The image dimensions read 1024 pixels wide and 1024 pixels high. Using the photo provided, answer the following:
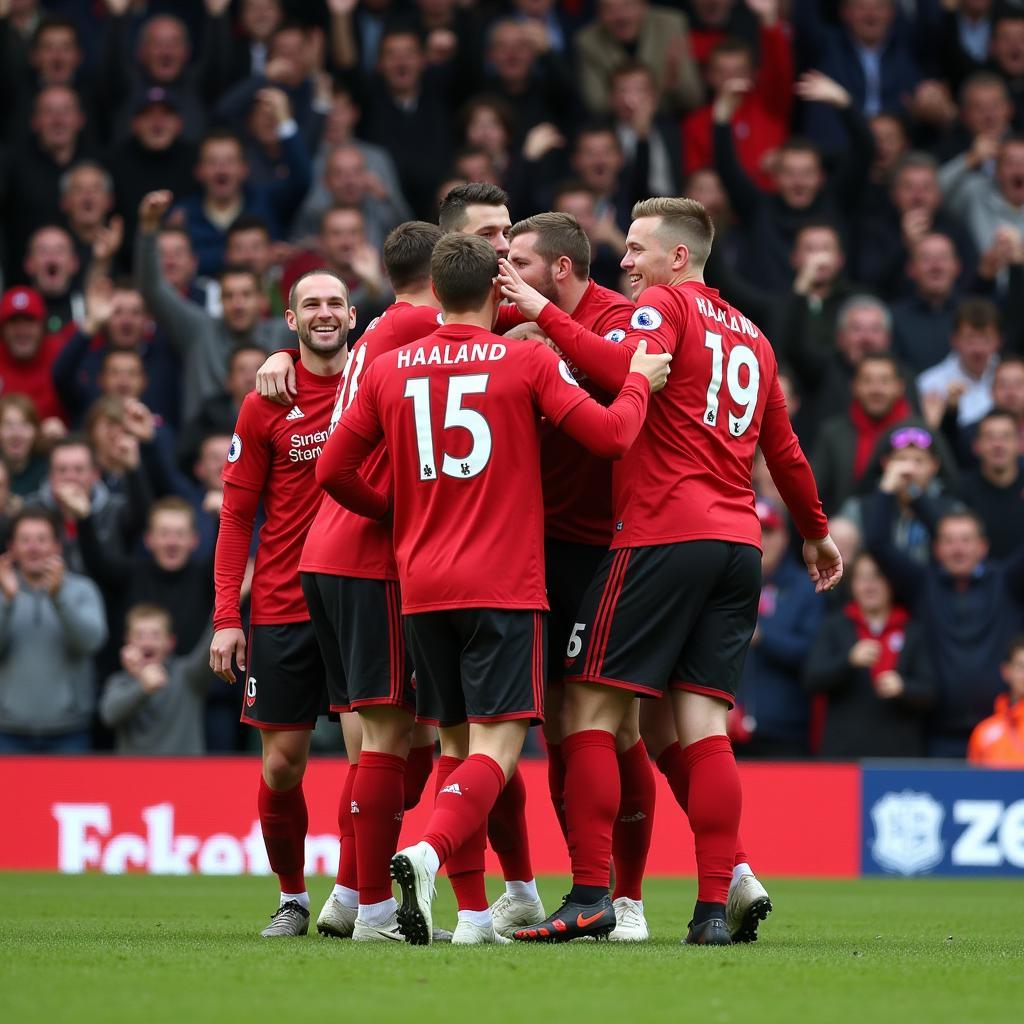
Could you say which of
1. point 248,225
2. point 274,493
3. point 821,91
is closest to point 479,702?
point 274,493

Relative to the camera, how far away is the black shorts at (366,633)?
6992mm

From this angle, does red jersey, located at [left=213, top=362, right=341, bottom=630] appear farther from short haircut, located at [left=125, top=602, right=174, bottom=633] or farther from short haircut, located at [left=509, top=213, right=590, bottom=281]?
short haircut, located at [left=125, top=602, right=174, bottom=633]

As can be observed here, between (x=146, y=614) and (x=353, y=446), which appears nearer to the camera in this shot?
(x=353, y=446)

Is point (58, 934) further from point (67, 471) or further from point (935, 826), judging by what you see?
point (935, 826)

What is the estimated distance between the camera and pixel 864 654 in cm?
1208

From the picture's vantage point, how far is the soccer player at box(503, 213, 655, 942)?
723 centimetres

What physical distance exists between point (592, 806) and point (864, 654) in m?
5.72

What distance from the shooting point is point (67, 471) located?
12.4 meters

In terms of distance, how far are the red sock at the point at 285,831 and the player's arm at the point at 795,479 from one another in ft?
7.31

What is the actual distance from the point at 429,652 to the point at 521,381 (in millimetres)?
971

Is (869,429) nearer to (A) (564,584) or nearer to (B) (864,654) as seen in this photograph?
(B) (864,654)

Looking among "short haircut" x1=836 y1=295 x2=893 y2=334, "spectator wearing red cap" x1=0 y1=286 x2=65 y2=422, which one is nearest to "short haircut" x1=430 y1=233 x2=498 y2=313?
"short haircut" x1=836 y1=295 x2=893 y2=334

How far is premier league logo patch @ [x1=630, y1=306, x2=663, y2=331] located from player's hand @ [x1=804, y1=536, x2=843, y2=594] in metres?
1.26

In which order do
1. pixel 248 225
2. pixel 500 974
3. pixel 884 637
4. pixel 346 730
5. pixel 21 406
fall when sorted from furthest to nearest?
1. pixel 248 225
2. pixel 21 406
3. pixel 884 637
4. pixel 346 730
5. pixel 500 974
